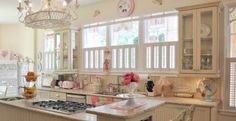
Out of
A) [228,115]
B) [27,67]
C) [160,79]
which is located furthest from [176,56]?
[27,67]

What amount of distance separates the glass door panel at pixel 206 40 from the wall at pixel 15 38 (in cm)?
513

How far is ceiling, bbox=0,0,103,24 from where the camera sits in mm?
4598

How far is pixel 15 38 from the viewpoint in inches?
271

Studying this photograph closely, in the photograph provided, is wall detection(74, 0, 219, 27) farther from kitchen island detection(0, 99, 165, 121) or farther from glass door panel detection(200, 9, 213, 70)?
kitchen island detection(0, 99, 165, 121)

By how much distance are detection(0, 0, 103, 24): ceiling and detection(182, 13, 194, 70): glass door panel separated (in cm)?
216

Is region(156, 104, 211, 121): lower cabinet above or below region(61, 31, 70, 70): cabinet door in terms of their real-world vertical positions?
below

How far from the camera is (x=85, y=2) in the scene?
4852 mm

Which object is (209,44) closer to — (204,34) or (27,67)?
(204,34)

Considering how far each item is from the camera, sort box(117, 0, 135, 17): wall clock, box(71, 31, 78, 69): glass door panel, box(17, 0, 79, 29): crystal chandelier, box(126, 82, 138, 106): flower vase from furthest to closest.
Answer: box(71, 31, 78, 69): glass door panel → box(117, 0, 135, 17): wall clock → box(17, 0, 79, 29): crystal chandelier → box(126, 82, 138, 106): flower vase

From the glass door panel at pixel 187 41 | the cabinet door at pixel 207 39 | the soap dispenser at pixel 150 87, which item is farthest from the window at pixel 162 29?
the soap dispenser at pixel 150 87

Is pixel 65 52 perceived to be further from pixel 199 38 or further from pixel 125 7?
pixel 199 38

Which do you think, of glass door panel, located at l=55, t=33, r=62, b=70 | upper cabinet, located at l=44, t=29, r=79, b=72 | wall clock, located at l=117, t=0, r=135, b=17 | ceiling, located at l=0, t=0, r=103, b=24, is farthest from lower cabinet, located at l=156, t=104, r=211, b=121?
glass door panel, located at l=55, t=33, r=62, b=70

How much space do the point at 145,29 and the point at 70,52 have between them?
1.87 m

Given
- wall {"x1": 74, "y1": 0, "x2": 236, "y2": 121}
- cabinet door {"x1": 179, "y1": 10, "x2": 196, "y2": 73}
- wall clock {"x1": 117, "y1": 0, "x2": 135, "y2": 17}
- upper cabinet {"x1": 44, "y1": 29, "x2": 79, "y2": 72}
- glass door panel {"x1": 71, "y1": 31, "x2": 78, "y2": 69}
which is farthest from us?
glass door panel {"x1": 71, "y1": 31, "x2": 78, "y2": 69}
